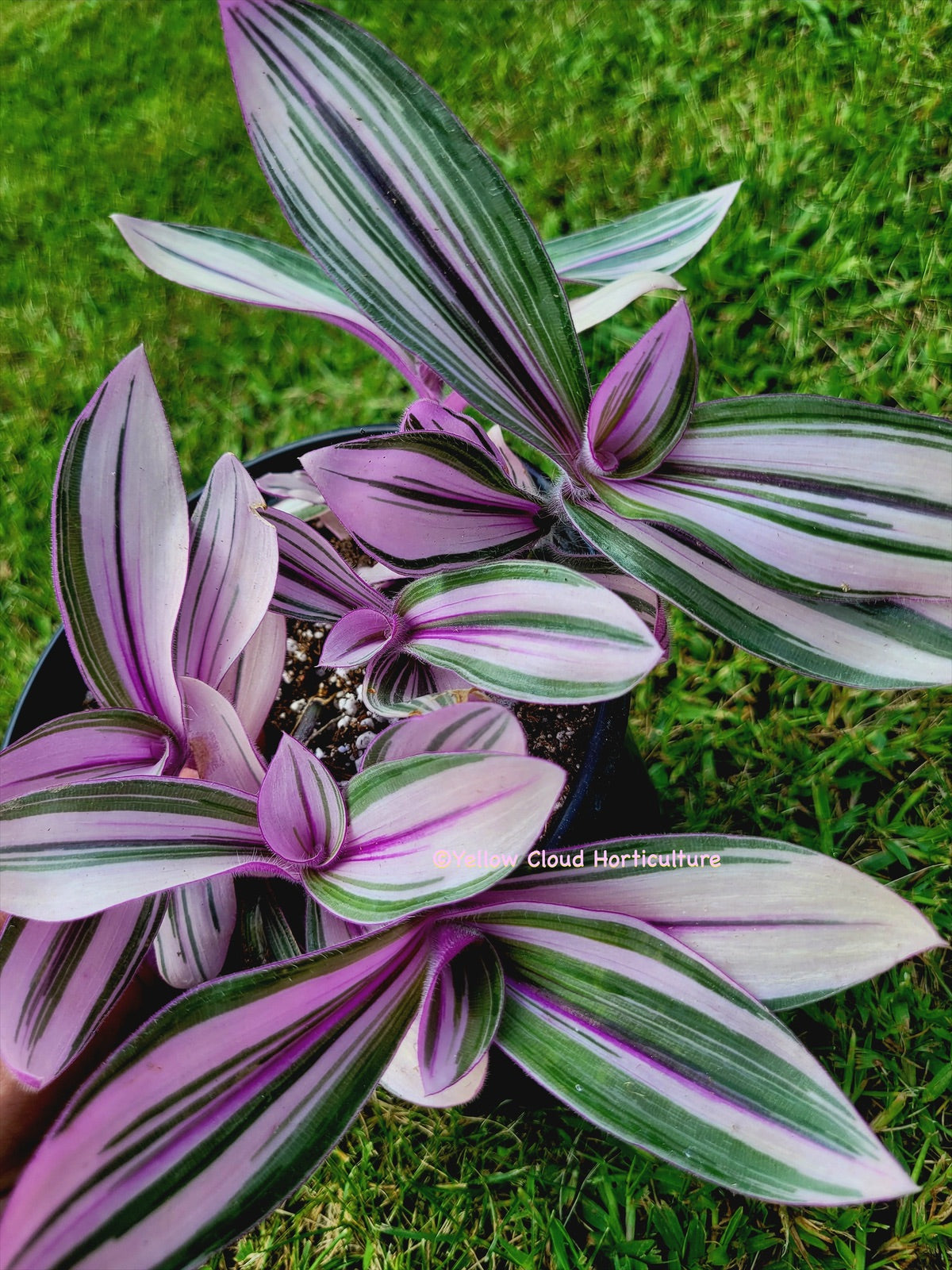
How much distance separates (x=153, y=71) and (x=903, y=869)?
190 centimetres

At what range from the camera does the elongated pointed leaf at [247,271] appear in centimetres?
72

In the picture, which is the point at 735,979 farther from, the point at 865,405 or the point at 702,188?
the point at 702,188

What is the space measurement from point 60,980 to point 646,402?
504 mm

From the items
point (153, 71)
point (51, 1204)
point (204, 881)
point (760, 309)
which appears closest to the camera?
point (51, 1204)

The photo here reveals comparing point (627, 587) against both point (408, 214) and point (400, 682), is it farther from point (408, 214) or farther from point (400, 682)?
point (408, 214)

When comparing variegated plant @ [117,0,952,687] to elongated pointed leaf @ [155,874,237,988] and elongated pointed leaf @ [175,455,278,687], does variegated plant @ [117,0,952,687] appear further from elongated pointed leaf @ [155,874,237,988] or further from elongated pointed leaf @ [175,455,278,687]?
elongated pointed leaf @ [155,874,237,988]

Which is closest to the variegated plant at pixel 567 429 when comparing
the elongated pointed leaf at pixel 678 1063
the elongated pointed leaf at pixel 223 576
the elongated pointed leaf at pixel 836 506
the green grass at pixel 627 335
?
the elongated pointed leaf at pixel 836 506

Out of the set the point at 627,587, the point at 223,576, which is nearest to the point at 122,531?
the point at 223,576

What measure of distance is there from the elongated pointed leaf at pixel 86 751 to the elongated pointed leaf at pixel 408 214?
0.32 m

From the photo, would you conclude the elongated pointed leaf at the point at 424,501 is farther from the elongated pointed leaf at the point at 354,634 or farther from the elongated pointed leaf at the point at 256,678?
the elongated pointed leaf at the point at 256,678

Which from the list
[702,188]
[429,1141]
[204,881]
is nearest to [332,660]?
[204,881]

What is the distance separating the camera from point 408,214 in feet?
1.81

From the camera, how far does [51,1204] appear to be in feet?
1.39

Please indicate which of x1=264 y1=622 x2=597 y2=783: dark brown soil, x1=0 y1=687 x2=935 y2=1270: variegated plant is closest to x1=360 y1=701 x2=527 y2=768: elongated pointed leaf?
x1=0 y1=687 x2=935 y2=1270: variegated plant
